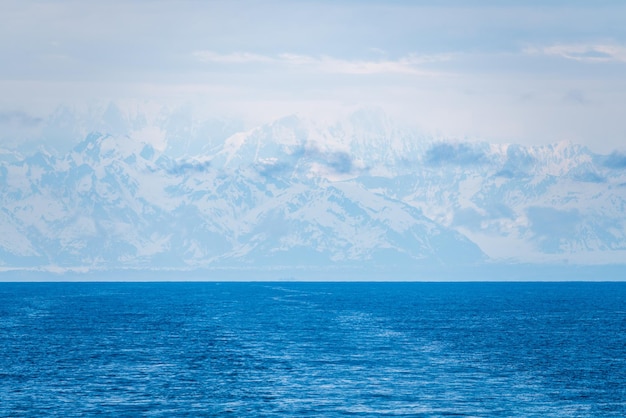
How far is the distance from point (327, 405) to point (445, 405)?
10.1 m

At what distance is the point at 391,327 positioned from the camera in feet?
631

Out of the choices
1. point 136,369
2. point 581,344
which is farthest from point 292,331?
point 136,369

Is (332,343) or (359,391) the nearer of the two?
(359,391)

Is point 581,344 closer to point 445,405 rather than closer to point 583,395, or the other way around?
point 583,395

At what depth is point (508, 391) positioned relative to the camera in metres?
104

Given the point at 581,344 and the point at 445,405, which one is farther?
the point at 581,344

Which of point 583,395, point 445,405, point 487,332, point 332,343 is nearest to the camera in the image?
point 445,405

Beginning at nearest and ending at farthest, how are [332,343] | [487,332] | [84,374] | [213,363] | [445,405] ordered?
[445,405]
[84,374]
[213,363]
[332,343]
[487,332]

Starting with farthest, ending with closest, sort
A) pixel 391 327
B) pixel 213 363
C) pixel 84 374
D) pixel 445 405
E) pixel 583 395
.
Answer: pixel 391 327
pixel 213 363
pixel 84 374
pixel 583 395
pixel 445 405

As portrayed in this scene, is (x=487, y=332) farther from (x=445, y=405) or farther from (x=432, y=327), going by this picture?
(x=445, y=405)

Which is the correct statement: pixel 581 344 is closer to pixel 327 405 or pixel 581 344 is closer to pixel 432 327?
pixel 432 327

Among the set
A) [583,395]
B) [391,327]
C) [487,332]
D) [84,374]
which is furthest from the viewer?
[391,327]

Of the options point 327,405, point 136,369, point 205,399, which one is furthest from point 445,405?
point 136,369

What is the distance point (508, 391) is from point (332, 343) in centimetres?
5262
